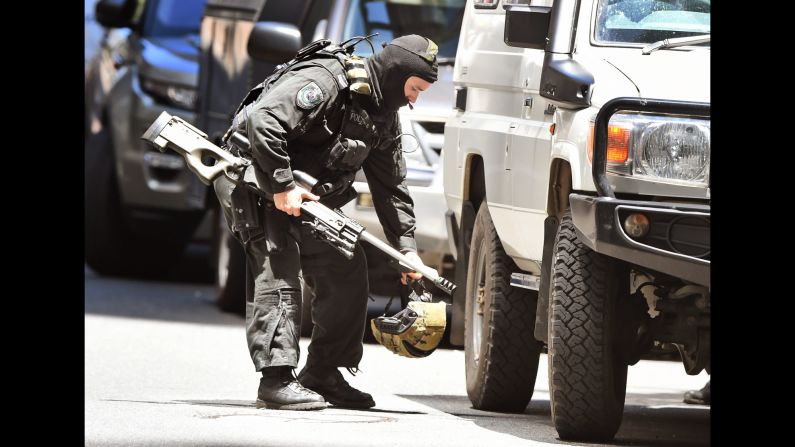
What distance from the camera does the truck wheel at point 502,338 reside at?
8344 mm

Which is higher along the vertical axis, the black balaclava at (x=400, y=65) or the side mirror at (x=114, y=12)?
the side mirror at (x=114, y=12)

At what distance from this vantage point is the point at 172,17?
1505cm

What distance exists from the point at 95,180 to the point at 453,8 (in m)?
4.59

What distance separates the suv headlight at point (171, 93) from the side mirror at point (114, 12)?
623 millimetres

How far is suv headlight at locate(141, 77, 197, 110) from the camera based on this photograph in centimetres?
1427

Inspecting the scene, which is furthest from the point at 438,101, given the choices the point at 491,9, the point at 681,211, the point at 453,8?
the point at 681,211

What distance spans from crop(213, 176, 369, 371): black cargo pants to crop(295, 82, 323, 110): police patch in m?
0.49

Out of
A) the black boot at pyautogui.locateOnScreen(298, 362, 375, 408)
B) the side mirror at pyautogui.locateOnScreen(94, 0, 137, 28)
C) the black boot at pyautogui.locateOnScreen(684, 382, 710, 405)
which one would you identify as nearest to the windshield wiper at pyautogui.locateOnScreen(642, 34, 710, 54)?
the black boot at pyautogui.locateOnScreen(298, 362, 375, 408)

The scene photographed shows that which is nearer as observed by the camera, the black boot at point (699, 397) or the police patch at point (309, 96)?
the police patch at point (309, 96)

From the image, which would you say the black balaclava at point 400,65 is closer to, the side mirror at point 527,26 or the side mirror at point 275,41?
the side mirror at point 527,26

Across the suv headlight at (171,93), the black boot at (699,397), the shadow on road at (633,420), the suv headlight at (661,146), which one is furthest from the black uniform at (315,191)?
the suv headlight at (171,93)

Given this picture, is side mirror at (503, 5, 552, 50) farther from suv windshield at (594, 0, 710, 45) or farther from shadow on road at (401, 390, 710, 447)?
shadow on road at (401, 390, 710, 447)

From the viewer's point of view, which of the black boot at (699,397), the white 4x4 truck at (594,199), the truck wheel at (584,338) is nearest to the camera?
the white 4x4 truck at (594,199)

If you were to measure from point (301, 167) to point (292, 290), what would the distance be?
0.51 meters
